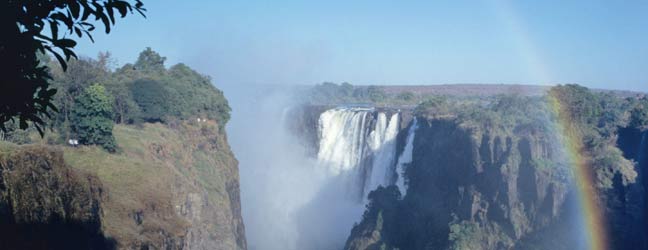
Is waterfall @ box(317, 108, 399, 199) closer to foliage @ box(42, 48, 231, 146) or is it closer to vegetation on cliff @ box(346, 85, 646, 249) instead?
vegetation on cliff @ box(346, 85, 646, 249)

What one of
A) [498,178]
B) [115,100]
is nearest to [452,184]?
[498,178]

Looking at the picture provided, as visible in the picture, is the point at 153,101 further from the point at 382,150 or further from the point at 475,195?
the point at 382,150

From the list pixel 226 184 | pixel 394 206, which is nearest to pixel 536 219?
pixel 394 206

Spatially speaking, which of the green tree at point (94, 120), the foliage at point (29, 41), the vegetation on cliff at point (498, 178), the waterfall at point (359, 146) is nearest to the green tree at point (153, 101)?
the green tree at point (94, 120)

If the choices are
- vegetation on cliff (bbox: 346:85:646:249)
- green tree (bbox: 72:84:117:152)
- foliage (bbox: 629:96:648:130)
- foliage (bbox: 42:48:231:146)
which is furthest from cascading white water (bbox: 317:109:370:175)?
green tree (bbox: 72:84:117:152)

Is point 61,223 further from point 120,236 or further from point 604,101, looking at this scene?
point 604,101

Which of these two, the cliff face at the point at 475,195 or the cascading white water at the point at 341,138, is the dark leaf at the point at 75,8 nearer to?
the cliff face at the point at 475,195

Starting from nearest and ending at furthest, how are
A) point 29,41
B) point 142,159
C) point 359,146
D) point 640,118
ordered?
point 29,41, point 142,159, point 640,118, point 359,146
